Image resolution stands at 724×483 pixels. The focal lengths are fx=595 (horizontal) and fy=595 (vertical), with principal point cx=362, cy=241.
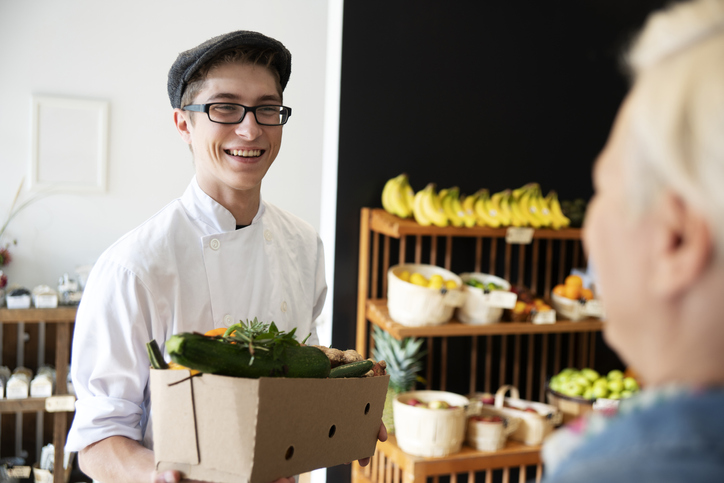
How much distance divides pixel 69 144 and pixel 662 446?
348 cm

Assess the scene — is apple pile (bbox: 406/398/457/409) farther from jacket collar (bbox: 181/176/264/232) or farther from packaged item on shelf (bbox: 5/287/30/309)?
packaged item on shelf (bbox: 5/287/30/309)

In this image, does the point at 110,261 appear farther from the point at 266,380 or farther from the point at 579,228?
the point at 579,228

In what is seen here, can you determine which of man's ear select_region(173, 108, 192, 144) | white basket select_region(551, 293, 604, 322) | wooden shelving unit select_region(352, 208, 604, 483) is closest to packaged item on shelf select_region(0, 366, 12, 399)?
wooden shelving unit select_region(352, 208, 604, 483)

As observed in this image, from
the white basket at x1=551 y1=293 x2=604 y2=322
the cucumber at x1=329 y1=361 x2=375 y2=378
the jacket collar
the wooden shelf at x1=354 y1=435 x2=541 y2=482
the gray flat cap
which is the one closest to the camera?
the cucumber at x1=329 y1=361 x2=375 y2=378

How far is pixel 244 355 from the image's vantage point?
3.31 feet

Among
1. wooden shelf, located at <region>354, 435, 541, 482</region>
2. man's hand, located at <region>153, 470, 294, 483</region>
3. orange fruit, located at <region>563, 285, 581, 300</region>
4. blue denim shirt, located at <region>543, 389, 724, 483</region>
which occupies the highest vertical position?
blue denim shirt, located at <region>543, 389, 724, 483</region>

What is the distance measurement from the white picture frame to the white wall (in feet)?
0.16

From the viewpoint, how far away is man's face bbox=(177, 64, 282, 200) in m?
1.48

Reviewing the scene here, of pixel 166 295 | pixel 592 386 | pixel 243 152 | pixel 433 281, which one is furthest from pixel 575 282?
pixel 166 295

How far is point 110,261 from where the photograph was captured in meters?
1.38

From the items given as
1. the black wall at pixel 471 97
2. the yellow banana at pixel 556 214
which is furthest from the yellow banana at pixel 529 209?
the black wall at pixel 471 97

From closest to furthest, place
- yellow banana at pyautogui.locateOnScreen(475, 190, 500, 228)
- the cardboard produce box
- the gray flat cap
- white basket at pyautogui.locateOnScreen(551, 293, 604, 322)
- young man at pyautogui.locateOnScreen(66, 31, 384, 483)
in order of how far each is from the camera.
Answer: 1. the cardboard produce box
2. young man at pyautogui.locateOnScreen(66, 31, 384, 483)
3. the gray flat cap
4. yellow banana at pyautogui.locateOnScreen(475, 190, 500, 228)
5. white basket at pyautogui.locateOnScreen(551, 293, 604, 322)

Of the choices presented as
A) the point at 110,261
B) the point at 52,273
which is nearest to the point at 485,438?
the point at 110,261

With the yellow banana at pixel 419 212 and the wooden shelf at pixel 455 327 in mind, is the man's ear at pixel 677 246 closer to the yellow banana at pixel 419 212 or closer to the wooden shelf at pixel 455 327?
the wooden shelf at pixel 455 327
